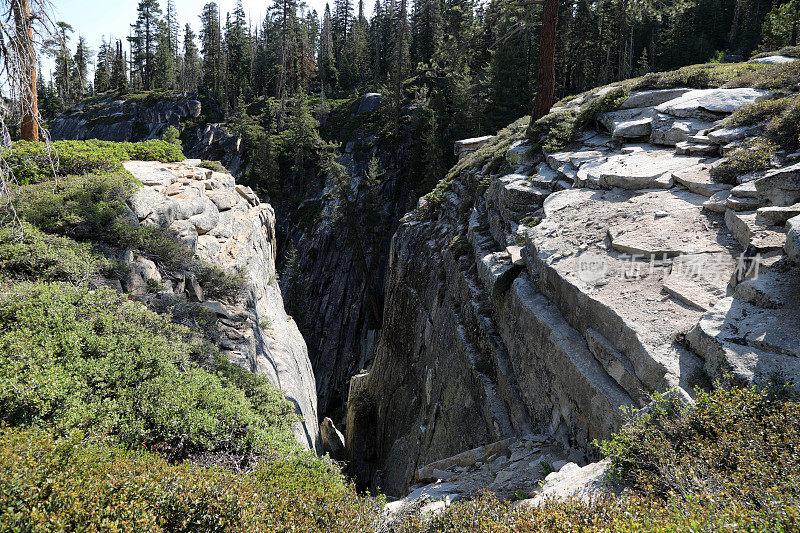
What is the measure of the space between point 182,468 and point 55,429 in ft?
4.76

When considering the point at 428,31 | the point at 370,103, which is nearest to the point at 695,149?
the point at 370,103

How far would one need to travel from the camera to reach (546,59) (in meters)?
14.6

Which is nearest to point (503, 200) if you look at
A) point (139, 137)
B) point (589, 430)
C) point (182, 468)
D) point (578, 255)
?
point (578, 255)

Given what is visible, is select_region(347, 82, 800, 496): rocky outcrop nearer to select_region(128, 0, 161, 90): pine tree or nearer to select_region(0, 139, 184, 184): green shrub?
select_region(0, 139, 184, 184): green shrub

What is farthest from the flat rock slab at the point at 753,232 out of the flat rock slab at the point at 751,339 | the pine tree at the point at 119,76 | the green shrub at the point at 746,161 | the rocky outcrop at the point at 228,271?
the pine tree at the point at 119,76

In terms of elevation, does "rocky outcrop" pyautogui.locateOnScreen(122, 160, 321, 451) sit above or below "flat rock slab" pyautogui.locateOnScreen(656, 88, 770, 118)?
below

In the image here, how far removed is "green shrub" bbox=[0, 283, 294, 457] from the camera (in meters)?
4.80

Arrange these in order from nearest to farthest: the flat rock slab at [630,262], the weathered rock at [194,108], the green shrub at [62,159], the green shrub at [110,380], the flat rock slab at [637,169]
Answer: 1. the green shrub at [110,380]
2. the flat rock slab at [630,262]
3. the flat rock slab at [637,169]
4. the green shrub at [62,159]
5. the weathered rock at [194,108]

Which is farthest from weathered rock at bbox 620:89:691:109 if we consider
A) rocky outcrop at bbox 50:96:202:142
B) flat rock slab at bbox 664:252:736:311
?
rocky outcrop at bbox 50:96:202:142

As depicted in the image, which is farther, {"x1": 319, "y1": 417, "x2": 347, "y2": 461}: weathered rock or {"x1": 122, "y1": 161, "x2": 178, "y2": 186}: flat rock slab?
{"x1": 319, "y1": 417, "x2": 347, "y2": 461}: weathered rock

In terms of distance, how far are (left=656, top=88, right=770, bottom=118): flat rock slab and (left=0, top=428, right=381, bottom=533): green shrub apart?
12.2 metres

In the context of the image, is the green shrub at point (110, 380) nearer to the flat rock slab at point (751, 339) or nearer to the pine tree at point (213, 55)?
the flat rock slab at point (751, 339)

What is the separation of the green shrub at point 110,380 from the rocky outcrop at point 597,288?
4.10 meters

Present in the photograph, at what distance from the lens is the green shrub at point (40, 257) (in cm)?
726
